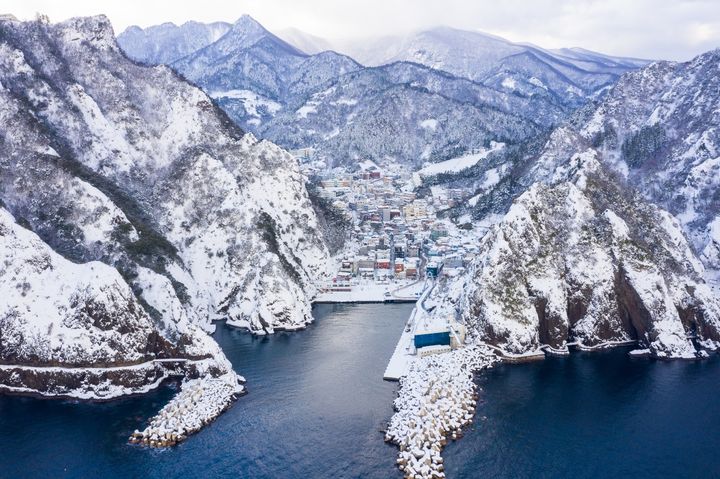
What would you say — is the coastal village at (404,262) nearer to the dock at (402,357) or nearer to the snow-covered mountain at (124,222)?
the dock at (402,357)

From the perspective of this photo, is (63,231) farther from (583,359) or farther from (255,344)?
(583,359)

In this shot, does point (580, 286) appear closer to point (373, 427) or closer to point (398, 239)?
point (373, 427)

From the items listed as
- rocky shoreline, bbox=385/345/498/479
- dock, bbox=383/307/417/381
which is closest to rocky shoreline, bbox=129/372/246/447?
dock, bbox=383/307/417/381

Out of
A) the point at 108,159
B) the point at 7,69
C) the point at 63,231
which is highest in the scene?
the point at 7,69

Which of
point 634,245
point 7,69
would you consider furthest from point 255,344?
point 7,69

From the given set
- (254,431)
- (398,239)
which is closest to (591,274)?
(254,431)

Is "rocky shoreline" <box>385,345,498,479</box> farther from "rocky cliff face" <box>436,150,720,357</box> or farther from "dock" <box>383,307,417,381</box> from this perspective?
"rocky cliff face" <box>436,150,720,357</box>
